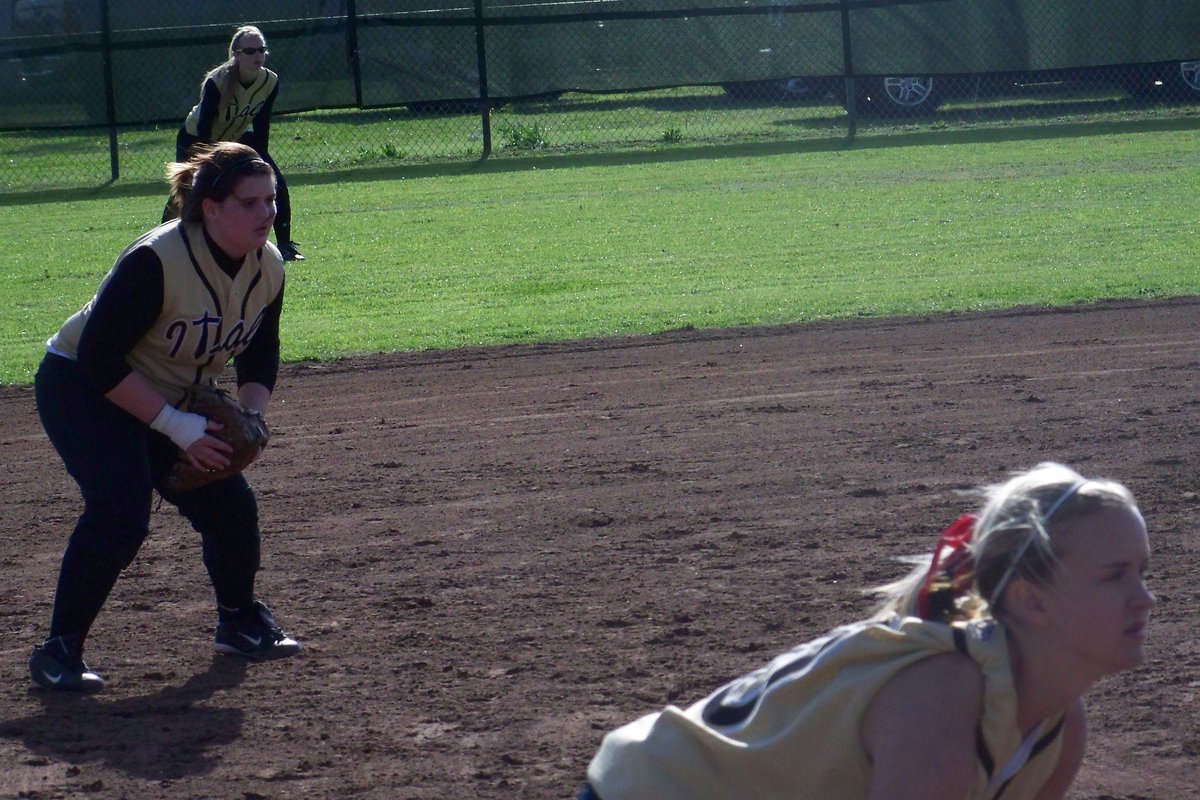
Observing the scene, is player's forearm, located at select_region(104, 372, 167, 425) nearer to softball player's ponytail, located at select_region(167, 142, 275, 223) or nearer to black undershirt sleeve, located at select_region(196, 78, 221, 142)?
softball player's ponytail, located at select_region(167, 142, 275, 223)

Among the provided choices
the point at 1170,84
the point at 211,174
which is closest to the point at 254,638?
the point at 211,174

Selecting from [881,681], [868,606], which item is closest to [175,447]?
[868,606]

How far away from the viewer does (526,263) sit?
12.0 meters

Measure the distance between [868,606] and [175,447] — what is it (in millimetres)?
2296

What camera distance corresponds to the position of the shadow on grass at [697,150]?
59.4ft

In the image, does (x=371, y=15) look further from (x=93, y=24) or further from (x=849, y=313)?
(x=849, y=313)

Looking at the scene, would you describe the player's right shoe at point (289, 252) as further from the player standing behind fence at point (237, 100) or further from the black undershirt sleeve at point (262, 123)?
the black undershirt sleeve at point (262, 123)

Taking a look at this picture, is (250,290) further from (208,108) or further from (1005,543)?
(208,108)

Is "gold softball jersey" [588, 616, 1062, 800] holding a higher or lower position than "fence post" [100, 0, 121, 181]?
lower

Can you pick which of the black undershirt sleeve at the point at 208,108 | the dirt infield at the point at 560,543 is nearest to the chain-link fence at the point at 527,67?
the black undershirt sleeve at the point at 208,108

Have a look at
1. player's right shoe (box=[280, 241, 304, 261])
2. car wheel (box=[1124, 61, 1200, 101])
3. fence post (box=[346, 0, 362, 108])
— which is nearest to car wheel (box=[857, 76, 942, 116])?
car wheel (box=[1124, 61, 1200, 101])

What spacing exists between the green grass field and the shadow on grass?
0.28 ft

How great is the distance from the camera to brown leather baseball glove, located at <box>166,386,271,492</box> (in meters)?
4.29

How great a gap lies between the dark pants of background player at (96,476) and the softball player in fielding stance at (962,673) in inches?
97.0
